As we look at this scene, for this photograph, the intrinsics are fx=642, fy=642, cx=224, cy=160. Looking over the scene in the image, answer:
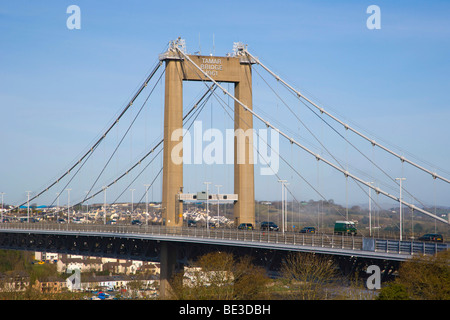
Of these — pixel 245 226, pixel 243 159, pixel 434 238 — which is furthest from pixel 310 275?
pixel 243 159

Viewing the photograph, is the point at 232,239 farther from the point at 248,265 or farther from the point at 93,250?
the point at 93,250

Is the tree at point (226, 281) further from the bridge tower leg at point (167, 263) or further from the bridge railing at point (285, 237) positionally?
the bridge tower leg at point (167, 263)

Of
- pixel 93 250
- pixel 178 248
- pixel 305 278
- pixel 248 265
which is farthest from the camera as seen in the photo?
pixel 93 250
